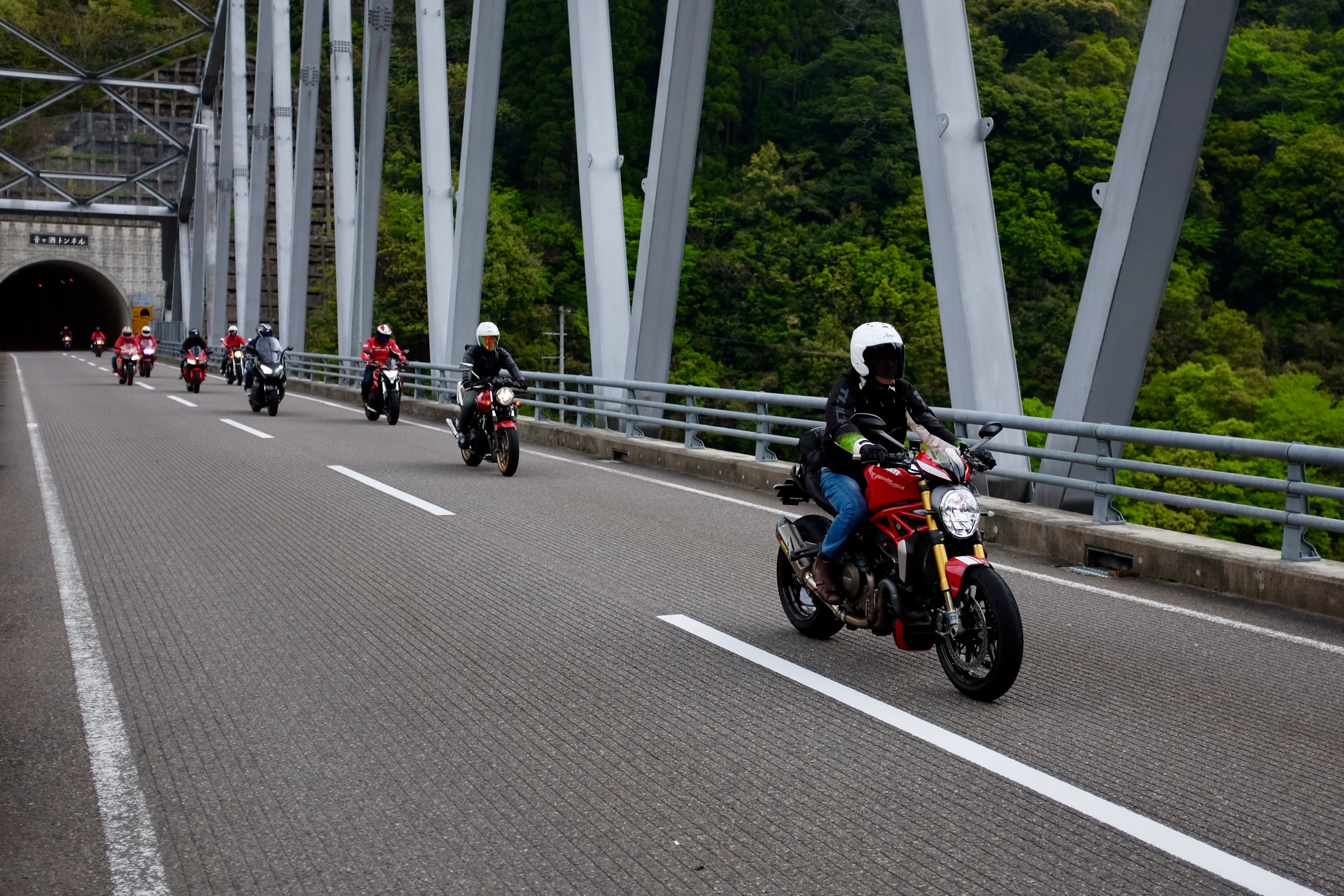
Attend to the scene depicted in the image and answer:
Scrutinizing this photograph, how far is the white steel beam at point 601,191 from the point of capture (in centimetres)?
1706

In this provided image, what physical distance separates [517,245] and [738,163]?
14.5m

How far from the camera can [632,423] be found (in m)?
16.6

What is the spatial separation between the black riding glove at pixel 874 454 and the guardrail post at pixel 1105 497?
3788mm

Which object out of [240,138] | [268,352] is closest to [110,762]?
[268,352]

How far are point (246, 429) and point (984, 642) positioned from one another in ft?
55.2

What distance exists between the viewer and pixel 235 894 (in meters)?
3.45

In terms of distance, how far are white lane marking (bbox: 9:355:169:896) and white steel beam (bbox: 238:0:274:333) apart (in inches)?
1624

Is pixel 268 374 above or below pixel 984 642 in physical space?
below

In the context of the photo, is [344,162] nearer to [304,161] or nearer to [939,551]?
[304,161]

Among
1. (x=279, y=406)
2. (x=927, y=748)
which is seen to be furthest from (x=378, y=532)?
(x=279, y=406)

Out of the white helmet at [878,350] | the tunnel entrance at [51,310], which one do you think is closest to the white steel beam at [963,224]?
the white helmet at [878,350]

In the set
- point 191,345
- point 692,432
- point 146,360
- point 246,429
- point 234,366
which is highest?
point 692,432

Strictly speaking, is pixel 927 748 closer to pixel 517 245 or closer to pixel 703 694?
pixel 703 694

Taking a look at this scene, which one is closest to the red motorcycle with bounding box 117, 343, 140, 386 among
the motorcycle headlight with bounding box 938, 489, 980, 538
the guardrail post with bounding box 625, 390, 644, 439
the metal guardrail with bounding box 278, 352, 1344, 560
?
the guardrail post with bounding box 625, 390, 644, 439
